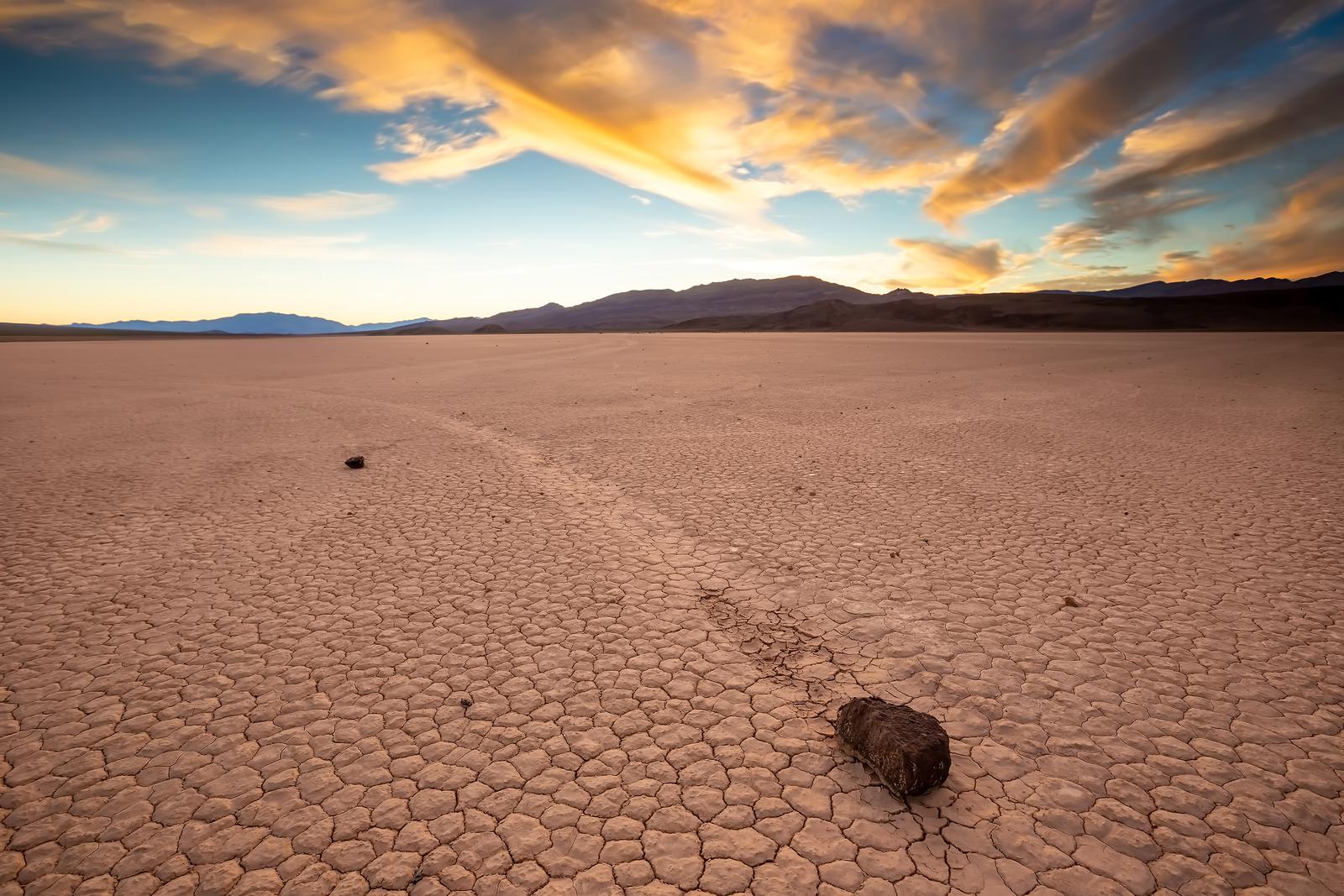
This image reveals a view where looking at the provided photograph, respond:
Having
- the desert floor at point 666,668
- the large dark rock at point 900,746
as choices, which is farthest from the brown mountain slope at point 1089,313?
the large dark rock at point 900,746

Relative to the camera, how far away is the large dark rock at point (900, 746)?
2914 mm

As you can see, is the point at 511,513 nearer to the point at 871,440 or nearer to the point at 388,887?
the point at 388,887

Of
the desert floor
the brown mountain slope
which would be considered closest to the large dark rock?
the desert floor

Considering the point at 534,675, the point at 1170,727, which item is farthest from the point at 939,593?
the point at 534,675

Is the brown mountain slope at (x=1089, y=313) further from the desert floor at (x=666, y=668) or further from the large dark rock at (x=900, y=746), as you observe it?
the large dark rock at (x=900, y=746)

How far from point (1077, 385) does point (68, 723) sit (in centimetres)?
2206

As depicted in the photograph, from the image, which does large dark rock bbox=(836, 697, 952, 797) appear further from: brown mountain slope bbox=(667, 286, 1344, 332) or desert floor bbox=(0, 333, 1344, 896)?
brown mountain slope bbox=(667, 286, 1344, 332)

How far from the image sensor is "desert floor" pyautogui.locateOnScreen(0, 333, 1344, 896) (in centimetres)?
270

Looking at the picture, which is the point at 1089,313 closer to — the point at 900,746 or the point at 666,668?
the point at 666,668

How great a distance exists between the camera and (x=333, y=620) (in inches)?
186

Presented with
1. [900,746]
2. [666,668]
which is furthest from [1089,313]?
[900,746]

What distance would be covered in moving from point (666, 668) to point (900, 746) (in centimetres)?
165

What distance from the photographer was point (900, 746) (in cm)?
295

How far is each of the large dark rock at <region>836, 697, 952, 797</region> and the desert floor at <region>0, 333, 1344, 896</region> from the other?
113 millimetres
